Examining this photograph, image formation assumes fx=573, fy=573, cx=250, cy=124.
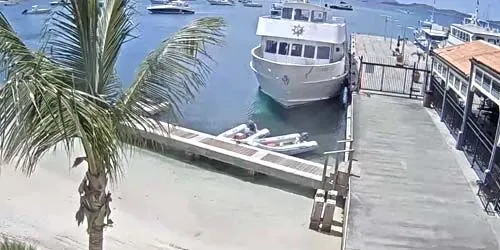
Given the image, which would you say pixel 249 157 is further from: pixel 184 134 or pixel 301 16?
pixel 301 16

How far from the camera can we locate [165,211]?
45.7 ft

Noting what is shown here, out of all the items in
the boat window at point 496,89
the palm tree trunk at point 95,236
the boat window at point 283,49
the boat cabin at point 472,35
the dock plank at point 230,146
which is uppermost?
the boat window at point 496,89

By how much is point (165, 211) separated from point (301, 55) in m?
16.8

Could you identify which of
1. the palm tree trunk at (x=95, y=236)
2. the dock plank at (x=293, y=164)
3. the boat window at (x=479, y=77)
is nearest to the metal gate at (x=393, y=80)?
the dock plank at (x=293, y=164)

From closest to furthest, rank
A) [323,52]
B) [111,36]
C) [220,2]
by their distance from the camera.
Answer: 1. [111,36]
2. [323,52]
3. [220,2]

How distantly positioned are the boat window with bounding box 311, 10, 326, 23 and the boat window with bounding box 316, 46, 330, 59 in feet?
5.42

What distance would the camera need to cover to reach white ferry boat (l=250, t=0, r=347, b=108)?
28.5m

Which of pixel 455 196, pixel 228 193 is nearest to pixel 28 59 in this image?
pixel 455 196

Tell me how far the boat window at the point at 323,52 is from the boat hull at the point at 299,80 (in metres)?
0.75

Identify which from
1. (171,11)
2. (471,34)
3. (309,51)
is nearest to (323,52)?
(309,51)

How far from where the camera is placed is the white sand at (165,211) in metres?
12.2

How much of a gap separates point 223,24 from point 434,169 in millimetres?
7824

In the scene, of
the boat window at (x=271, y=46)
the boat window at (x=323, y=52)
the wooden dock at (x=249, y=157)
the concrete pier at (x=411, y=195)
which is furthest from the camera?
the boat window at (x=271, y=46)

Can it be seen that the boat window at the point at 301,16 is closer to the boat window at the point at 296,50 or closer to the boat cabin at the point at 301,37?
the boat cabin at the point at 301,37
